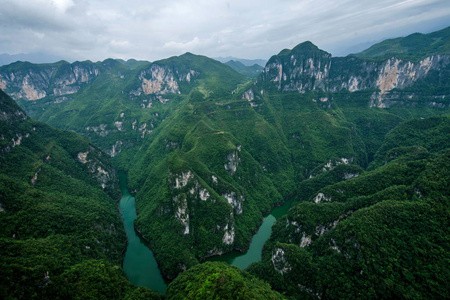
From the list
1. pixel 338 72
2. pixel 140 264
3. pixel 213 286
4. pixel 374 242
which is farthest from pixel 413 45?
pixel 140 264

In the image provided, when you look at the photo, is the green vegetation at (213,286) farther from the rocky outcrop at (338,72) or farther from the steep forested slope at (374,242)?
the rocky outcrop at (338,72)

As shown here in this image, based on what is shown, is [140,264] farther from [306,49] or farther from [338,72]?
[338,72]

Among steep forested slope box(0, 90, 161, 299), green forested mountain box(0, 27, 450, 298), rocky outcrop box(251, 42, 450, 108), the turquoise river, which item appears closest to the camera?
steep forested slope box(0, 90, 161, 299)

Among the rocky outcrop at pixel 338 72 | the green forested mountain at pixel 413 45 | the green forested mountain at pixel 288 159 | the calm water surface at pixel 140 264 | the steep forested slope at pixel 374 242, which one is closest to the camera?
the steep forested slope at pixel 374 242

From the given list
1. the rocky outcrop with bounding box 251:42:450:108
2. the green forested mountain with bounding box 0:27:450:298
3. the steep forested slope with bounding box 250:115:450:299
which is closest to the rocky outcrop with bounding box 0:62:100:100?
the green forested mountain with bounding box 0:27:450:298

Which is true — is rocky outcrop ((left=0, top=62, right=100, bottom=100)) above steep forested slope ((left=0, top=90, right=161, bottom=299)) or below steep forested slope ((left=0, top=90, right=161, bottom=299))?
above

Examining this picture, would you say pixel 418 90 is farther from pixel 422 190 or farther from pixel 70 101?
pixel 70 101

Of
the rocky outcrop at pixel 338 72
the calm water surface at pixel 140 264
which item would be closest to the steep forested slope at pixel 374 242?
the calm water surface at pixel 140 264

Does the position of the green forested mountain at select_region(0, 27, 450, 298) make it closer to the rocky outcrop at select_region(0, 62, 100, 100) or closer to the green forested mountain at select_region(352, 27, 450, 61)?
the rocky outcrop at select_region(0, 62, 100, 100)
